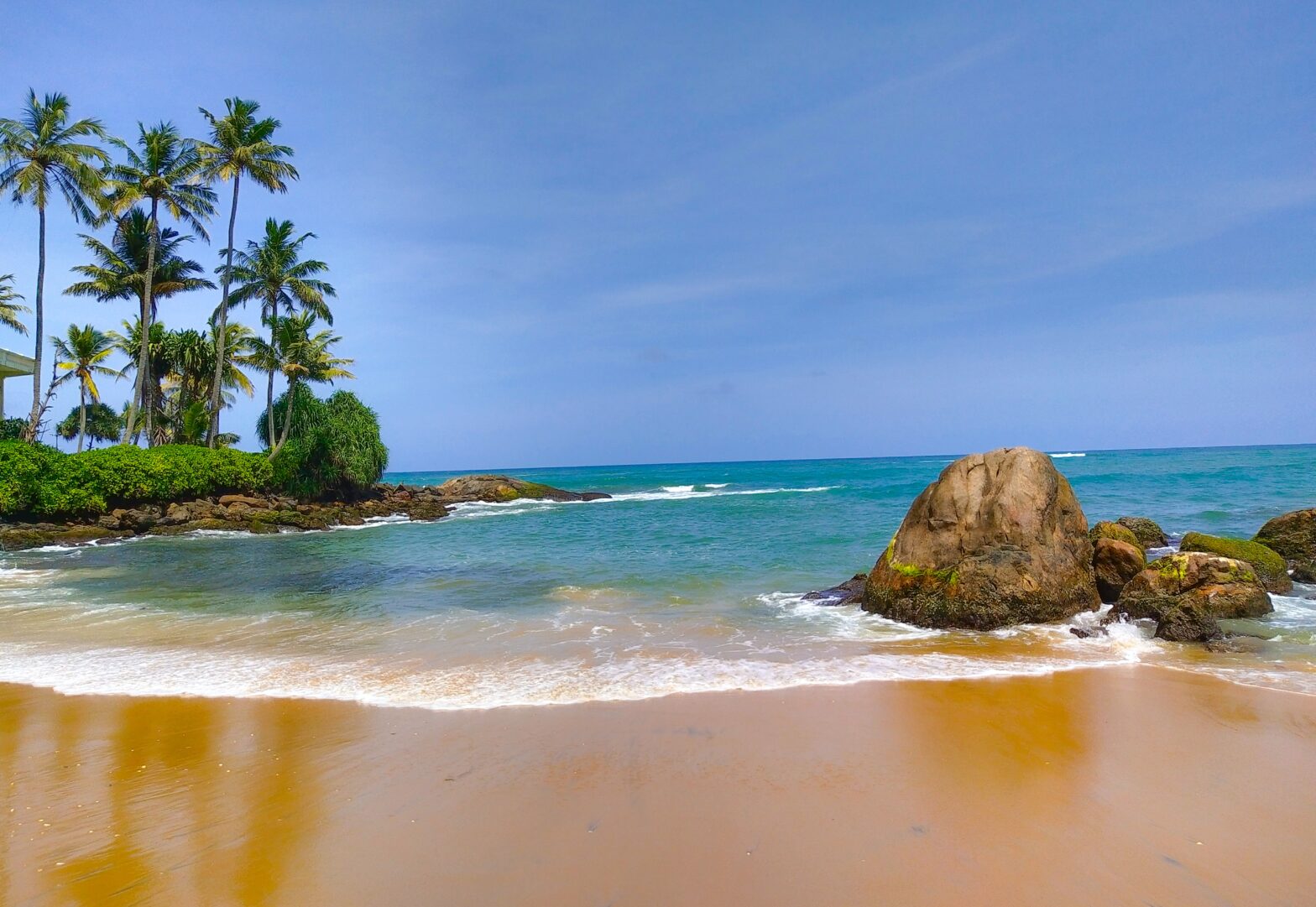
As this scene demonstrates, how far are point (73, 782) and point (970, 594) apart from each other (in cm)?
1039

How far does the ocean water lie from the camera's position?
25.1 ft

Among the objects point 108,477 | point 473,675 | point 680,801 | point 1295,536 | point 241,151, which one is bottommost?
point 473,675

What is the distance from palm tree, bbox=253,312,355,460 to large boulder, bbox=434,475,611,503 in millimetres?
10566

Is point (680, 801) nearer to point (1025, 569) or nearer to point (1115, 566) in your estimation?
point (1025, 569)

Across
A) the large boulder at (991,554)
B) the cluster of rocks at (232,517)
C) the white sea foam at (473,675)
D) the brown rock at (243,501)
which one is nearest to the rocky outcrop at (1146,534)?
the large boulder at (991,554)

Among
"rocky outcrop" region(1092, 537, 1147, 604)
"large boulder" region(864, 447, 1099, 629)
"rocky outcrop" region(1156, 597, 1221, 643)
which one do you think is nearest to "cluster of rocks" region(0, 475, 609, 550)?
"large boulder" region(864, 447, 1099, 629)

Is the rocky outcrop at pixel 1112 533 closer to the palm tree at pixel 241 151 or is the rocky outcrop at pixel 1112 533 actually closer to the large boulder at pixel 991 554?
the large boulder at pixel 991 554

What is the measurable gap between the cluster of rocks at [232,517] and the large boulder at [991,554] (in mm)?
28107

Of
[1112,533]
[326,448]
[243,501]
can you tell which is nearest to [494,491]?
[326,448]

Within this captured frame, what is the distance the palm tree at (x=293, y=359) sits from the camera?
3756 cm

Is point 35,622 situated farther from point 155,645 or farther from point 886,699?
point 886,699

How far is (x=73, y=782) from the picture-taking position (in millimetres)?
5062

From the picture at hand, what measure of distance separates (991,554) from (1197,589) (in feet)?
9.78

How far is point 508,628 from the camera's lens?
10.6m
